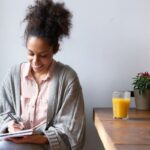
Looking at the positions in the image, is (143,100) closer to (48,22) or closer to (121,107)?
(121,107)

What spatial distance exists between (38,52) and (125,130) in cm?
48

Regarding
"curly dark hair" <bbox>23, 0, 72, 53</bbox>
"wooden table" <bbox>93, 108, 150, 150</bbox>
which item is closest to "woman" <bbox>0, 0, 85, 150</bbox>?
"curly dark hair" <bbox>23, 0, 72, 53</bbox>

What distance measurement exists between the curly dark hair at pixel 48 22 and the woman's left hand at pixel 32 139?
0.39m

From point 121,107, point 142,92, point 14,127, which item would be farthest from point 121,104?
point 14,127

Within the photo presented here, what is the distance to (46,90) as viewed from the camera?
153 cm

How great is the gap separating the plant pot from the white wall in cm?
13

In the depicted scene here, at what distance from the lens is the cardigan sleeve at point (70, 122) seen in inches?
57.1

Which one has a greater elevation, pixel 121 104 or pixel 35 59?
pixel 35 59

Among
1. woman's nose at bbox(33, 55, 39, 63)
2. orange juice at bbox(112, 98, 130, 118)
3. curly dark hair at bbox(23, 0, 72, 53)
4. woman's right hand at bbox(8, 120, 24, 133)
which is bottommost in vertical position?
woman's right hand at bbox(8, 120, 24, 133)

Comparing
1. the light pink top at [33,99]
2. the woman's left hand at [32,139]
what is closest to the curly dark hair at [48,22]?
the light pink top at [33,99]

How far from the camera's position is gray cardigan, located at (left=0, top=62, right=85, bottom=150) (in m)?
1.46

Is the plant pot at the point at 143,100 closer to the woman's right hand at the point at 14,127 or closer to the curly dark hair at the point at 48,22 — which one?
the curly dark hair at the point at 48,22

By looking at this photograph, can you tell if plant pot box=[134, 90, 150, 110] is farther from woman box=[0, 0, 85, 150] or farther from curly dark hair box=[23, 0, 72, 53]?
curly dark hair box=[23, 0, 72, 53]

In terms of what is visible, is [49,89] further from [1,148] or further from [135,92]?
[135,92]
